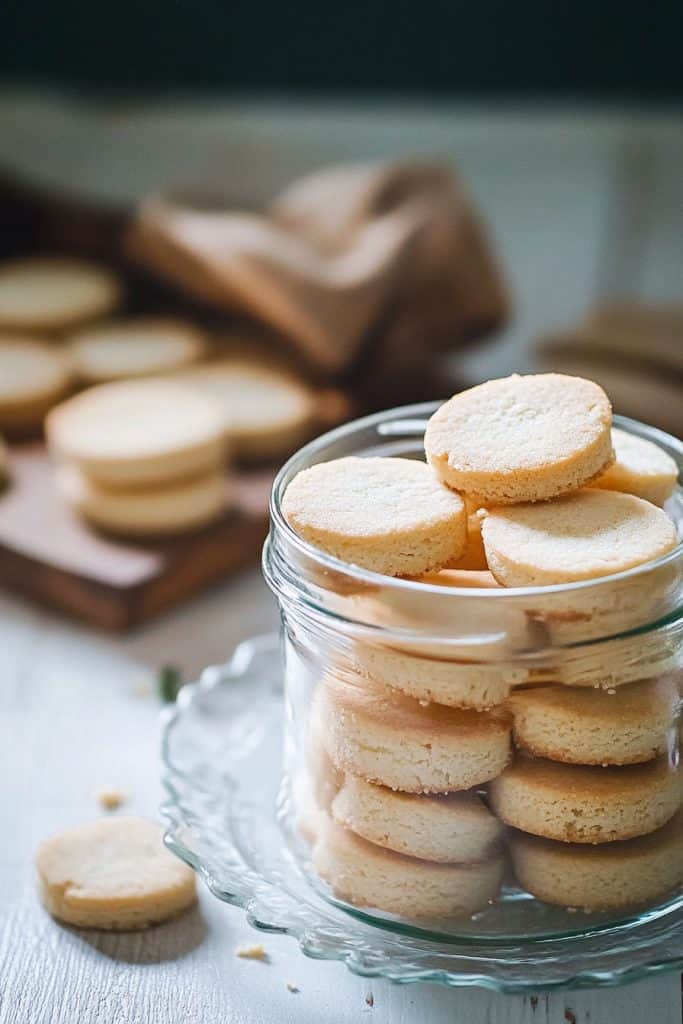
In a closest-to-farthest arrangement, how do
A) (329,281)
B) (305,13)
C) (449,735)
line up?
(449,735) < (329,281) < (305,13)

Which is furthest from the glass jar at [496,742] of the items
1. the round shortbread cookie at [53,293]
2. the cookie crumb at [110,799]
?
the round shortbread cookie at [53,293]

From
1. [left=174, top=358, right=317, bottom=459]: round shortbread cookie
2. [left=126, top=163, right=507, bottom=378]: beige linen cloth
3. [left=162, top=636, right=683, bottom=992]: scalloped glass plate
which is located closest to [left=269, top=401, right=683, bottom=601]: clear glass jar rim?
[left=162, top=636, right=683, bottom=992]: scalloped glass plate

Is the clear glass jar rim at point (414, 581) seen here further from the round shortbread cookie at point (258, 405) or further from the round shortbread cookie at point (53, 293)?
the round shortbread cookie at point (53, 293)

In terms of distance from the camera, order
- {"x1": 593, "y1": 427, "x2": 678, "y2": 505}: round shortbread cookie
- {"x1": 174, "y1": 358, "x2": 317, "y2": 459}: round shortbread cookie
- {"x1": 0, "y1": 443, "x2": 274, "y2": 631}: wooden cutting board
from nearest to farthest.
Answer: {"x1": 593, "y1": 427, "x2": 678, "y2": 505}: round shortbread cookie → {"x1": 0, "y1": 443, "x2": 274, "y2": 631}: wooden cutting board → {"x1": 174, "y1": 358, "x2": 317, "y2": 459}: round shortbread cookie

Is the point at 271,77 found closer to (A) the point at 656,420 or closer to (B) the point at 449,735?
(A) the point at 656,420

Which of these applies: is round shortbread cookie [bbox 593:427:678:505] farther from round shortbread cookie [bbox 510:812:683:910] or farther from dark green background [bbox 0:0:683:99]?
dark green background [bbox 0:0:683:99]

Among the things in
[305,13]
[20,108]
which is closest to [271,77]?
[305,13]

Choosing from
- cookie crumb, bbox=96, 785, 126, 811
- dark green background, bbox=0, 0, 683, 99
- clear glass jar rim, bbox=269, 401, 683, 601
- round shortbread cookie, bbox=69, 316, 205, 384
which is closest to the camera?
clear glass jar rim, bbox=269, 401, 683, 601
